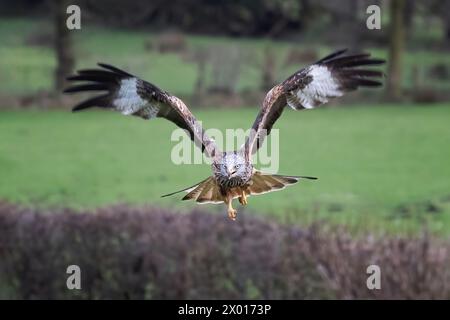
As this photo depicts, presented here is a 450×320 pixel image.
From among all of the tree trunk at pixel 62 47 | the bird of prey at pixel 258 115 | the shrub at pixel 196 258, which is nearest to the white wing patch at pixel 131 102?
the bird of prey at pixel 258 115

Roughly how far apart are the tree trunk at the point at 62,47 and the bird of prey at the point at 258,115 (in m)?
8.96

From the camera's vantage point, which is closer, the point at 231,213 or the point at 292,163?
the point at 231,213

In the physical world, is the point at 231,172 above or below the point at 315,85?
below

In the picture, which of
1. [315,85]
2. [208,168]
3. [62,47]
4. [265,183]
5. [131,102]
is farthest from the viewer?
[62,47]

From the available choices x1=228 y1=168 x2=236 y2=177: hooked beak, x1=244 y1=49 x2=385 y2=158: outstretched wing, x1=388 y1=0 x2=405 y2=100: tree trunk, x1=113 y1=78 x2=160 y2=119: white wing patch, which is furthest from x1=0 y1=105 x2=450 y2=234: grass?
x1=228 y1=168 x2=236 y2=177: hooked beak

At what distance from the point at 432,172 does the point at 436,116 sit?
2436 mm

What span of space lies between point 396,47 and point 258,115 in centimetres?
1050

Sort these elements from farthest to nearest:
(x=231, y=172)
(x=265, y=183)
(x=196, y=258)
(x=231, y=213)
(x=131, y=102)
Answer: (x=196, y=258)
(x=131, y=102)
(x=265, y=183)
(x=231, y=172)
(x=231, y=213)

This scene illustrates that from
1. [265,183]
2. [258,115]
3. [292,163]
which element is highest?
[292,163]

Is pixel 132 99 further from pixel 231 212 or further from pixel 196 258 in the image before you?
pixel 196 258

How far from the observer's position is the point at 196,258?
8969 millimetres

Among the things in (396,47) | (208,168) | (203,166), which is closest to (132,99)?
(208,168)

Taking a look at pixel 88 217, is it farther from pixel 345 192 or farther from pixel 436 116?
pixel 436 116

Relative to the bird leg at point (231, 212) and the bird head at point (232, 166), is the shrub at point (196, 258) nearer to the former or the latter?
the bird head at point (232, 166)
